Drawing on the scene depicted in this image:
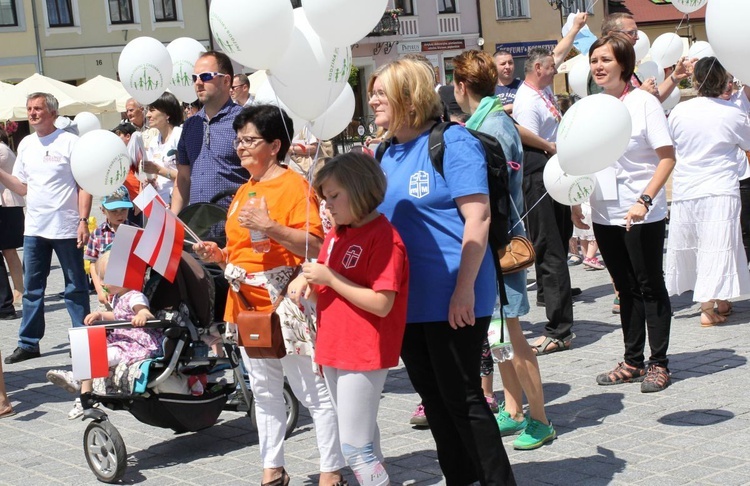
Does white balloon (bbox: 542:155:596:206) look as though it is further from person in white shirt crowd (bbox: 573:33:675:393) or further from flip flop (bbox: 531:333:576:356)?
flip flop (bbox: 531:333:576:356)

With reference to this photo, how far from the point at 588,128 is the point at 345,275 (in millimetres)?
1792

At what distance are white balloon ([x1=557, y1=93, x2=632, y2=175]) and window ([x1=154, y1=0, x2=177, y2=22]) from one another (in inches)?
1459

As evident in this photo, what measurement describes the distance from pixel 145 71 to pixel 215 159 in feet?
9.58

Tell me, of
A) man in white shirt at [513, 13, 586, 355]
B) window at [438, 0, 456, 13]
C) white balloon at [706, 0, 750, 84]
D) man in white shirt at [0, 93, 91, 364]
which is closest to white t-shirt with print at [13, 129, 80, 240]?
man in white shirt at [0, 93, 91, 364]

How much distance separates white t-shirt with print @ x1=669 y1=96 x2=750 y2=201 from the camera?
7.99 m

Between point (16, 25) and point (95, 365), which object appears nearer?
point (95, 365)

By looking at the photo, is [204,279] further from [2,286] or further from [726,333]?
[2,286]

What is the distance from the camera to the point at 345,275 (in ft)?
14.5

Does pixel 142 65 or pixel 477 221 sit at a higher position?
pixel 142 65

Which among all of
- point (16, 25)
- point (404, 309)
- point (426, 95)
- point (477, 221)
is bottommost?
point (404, 309)

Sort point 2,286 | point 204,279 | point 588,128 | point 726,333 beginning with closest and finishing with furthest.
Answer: point 588,128 < point 204,279 < point 726,333 < point 2,286

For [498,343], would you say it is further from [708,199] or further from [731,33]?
[708,199]

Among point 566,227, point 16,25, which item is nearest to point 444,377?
point 566,227

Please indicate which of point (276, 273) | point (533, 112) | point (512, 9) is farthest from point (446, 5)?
point (276, 273)
